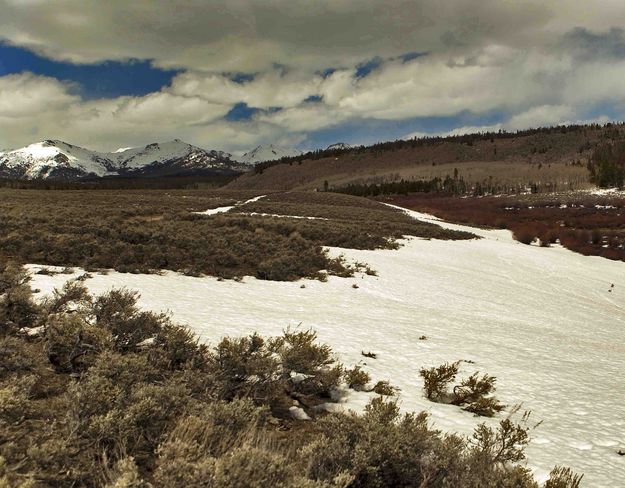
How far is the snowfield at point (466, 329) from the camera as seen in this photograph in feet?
18.6

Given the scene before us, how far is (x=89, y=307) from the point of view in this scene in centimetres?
714

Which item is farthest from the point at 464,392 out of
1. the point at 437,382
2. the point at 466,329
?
the point at 466,329

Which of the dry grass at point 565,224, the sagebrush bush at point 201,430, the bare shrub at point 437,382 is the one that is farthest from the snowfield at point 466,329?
the dry grass at point 565,224

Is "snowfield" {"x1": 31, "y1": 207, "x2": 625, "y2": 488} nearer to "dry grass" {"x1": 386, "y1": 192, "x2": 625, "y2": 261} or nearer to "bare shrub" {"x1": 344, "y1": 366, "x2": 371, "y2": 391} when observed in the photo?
"bare shrub" {"x1": 344, "y1": 366, "x2": 371, "y2": 391}

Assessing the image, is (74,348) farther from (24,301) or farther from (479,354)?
(479,354)

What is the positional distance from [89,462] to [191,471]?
1063 mm

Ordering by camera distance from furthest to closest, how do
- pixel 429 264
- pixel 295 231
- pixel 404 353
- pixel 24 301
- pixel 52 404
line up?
pixel 295 231 < pixel 429 264 < pixel 404 353 < pixel 24 301 < pixel 52 404

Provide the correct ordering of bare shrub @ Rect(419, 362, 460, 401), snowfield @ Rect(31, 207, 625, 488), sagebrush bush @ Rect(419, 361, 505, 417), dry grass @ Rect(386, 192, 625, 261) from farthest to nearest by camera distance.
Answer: dry grass @ Rect(386, 192, 625, 261) < bare shrub @ Rect(419, 362, 460, 401) < sagebrush bush @ Rect(419, 361, 505, 417) < snowfield @ Rect(31, 207, 625, 488)

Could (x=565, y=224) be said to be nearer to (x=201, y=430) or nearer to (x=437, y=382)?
(x=437, y=382)

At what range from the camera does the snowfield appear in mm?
5676

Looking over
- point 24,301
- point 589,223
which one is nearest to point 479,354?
point 24,301

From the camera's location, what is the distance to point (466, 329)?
35.2 feet

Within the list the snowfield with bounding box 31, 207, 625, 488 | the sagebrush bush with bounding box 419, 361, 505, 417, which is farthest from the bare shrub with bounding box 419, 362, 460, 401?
the snowfield with bounding box 31, 207, 625, 488

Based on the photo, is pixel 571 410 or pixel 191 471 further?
pixel 571 410
